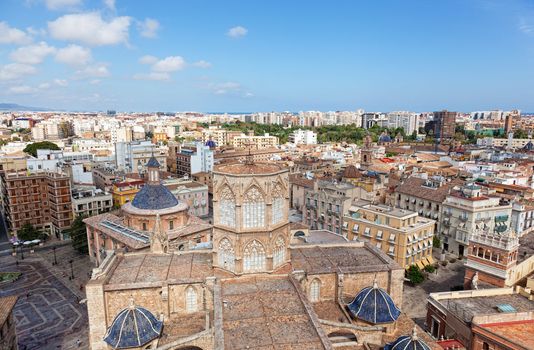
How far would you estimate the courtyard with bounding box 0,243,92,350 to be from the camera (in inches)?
1384

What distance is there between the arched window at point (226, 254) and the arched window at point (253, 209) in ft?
6.11

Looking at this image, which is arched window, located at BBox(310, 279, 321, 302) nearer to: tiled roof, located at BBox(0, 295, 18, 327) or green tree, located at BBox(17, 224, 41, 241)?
tiled roof, located at BBox(0, 295, 18, 327)

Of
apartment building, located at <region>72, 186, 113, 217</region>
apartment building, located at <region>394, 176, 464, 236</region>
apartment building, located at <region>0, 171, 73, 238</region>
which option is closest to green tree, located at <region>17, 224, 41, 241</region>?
apartment building, located at <region>0, 171, 73, 238</region>

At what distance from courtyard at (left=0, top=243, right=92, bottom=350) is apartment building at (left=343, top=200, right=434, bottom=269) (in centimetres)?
3412

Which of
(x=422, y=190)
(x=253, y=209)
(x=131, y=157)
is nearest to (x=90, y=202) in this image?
(x=131, y=157)

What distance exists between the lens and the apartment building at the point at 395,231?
45.1 meters

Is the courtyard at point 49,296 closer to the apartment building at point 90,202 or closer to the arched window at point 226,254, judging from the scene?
the apartment building at point 90,202

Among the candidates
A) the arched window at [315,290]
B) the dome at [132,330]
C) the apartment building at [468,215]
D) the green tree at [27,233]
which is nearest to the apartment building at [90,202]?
the green tree at [27,233]

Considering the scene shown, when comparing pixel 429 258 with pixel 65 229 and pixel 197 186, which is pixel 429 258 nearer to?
pixel 197 186

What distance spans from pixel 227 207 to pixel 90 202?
4688 centimetres

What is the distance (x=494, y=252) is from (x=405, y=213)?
13109 millimetres

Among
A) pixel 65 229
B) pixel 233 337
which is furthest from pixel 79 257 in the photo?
pixel 233 337

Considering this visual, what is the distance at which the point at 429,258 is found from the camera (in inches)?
1918

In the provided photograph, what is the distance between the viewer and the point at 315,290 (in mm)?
26500
